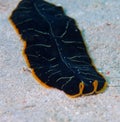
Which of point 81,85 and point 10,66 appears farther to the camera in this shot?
point 10,66

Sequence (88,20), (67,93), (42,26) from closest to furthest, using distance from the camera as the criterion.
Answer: (67,93)
(42,26)
(88,20)

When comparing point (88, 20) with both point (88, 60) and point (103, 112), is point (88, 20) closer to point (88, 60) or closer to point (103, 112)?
point (88, 60)

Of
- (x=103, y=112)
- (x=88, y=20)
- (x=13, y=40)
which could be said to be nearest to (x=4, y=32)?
(x=13, y=40)

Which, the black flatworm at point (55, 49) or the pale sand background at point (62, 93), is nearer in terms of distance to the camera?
the pale sand background at point (62, 93)

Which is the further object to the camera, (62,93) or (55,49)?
(55,49)
